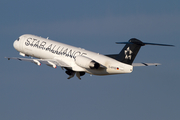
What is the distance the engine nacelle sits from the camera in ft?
157

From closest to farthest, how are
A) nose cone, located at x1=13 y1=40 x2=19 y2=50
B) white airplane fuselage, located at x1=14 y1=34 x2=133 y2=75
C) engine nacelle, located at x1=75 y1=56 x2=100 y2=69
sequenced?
engine nacelle, located at x1=75 y1=56 x2=100 y2=69, white airplane fuselage, located at x1=14 y1=34 x2=133 y2=75, nose cone, located at x1=13 y1=40 x2=19 y2=50

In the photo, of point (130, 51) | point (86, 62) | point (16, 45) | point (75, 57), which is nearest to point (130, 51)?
point (130, 51)

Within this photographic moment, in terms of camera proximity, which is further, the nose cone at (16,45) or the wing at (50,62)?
the nose cone at (16,45)

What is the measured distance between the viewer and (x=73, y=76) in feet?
175

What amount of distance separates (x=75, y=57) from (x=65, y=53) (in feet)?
6.48

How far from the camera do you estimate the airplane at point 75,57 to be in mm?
47219

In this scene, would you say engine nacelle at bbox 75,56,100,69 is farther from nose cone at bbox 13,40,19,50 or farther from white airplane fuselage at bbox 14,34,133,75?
nose cone at bbox 13,40,19,50

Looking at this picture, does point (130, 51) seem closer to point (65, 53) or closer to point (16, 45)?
point (65, 53)

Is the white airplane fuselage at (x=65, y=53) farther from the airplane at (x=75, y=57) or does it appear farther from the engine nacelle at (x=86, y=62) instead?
the engine nacelle at (x=86, y=62)

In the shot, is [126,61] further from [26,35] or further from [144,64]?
[26,35]

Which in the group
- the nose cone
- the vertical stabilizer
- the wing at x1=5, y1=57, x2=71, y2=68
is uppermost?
the vertical stabilizer

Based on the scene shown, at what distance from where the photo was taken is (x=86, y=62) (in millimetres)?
48406

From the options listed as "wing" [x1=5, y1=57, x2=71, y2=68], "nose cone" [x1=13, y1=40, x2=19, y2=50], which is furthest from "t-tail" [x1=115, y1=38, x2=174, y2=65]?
"nose cone" [x1=13, y1=40, x2=19, y2=50]

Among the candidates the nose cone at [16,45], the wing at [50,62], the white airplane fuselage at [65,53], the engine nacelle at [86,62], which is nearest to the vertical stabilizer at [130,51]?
the white airplane fuselage at [65,53]
